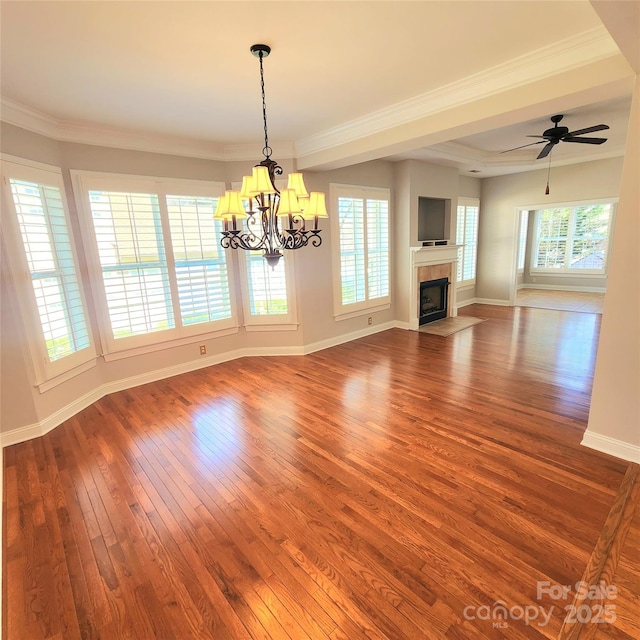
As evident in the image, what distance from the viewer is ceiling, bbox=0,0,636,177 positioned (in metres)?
1.95

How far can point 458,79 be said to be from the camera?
2.83 meters

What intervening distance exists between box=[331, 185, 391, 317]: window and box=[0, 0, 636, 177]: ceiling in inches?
52.9

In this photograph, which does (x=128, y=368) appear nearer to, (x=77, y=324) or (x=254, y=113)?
(x=77, y=324)

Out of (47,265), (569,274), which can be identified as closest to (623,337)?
(47,265)

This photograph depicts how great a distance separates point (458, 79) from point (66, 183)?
384 centimetres

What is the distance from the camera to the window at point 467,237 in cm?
747

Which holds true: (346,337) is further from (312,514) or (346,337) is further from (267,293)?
(312,514)

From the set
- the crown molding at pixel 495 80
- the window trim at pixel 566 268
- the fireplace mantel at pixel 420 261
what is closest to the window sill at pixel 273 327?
the fireplace mantel at pixel 420 261

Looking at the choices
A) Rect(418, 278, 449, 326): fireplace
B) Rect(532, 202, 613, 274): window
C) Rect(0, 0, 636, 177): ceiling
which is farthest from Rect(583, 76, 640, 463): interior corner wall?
Rect(532, 202, 613, 274): window

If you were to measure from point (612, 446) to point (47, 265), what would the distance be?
199 inches

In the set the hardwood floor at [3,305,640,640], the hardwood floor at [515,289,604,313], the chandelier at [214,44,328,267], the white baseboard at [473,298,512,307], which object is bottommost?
the hardwood floor at [3,305,640,640]

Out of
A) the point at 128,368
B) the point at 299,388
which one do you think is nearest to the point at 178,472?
the point at 299,388

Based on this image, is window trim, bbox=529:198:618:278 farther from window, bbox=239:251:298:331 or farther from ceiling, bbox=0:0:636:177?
window, bbox=239:251:298:331

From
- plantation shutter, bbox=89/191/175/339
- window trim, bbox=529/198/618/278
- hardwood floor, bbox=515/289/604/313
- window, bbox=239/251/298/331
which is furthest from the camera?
window trim, bbox=529/198/618/278
